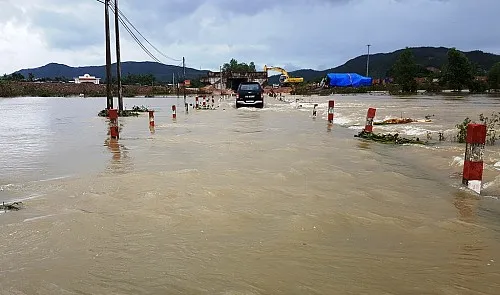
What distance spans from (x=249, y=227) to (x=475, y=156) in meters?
3.87

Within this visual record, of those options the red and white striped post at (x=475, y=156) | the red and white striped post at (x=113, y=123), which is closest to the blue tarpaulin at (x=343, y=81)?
the red and white striped post at (x=113, y=123)

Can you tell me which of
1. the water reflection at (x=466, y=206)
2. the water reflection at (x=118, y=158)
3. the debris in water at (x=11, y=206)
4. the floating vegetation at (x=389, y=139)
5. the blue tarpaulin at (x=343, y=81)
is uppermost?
the blue tarpaulin at (x=343, y=81)

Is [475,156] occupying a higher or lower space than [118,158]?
higher

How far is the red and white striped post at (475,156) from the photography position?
21.7 ft

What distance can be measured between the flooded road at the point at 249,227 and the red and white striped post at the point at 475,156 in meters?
0.22

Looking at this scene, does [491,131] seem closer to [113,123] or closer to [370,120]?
[370,120]

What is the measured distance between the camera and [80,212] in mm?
5348

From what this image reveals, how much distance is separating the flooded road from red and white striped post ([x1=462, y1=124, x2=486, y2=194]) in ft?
0.72

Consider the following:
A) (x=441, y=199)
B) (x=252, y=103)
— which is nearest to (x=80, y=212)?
(x=441, y=199)

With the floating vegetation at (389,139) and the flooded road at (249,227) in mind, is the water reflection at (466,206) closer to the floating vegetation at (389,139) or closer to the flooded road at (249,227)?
the flooded road at (249,227)

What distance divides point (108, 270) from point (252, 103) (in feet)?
93.8

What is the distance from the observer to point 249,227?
4746 mm

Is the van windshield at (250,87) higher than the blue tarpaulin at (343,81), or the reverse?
the blue tarpaulin at (343,81)

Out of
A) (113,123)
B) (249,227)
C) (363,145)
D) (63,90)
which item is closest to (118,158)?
(113,123)
